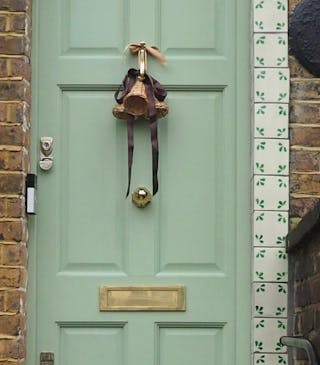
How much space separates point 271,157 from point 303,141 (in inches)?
6.3

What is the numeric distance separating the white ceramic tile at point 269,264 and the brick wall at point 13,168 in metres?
1.03

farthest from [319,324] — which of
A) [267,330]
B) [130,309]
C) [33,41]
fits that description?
[33,41]

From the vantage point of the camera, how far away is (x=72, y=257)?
5.50 metres

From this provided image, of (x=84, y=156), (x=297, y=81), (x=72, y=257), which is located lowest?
(x=72, y=257)

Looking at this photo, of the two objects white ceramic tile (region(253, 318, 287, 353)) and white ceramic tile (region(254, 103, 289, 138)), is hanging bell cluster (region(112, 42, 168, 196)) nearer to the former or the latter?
white ceramic tile (region(254, 103, 289, 138))

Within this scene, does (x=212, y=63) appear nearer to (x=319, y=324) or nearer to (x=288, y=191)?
(x=288, y=191)

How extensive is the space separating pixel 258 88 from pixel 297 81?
18 centimetres

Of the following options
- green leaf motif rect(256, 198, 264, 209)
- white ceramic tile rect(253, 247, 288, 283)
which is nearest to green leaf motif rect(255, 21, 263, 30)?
green leaf motif rect(256, 198, 264, 209)

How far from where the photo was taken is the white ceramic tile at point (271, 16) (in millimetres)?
5531

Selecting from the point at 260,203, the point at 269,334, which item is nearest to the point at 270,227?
the point at 260,203

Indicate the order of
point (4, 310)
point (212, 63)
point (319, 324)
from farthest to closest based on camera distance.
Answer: point (212, 63), point (4, 310), point (319, 324)

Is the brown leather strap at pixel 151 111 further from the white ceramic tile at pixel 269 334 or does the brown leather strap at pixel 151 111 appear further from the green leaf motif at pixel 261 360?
the green leaf motif at pixel 261 360

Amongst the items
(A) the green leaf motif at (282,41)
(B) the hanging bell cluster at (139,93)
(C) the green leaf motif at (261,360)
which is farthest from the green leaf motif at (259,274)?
(A) the green leaf motif at (282,41)

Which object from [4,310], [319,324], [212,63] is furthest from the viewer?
[212,63]
